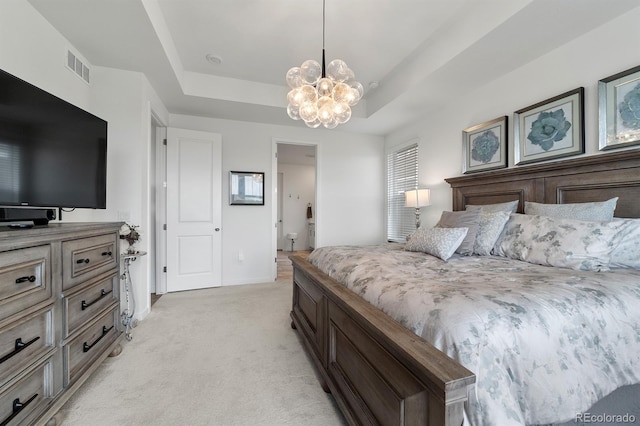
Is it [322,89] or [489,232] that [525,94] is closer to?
[489,232]

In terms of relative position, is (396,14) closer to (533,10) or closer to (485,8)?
(485,8)

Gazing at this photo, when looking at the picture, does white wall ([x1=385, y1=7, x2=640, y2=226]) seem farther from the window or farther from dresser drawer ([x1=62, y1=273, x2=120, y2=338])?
dresser drawer ([x1=62, y1=273, x2=120, y2=338])

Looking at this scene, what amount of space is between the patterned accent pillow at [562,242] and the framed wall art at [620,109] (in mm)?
793

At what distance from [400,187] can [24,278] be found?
174 inches

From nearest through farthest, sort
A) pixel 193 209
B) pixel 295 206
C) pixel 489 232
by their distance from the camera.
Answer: pixel 489 232, pixel 193 209, pixel 295 206

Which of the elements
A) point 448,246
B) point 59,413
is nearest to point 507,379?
point 448,246

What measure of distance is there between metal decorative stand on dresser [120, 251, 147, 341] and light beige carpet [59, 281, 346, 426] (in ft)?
0.31

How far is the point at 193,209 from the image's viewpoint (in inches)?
150

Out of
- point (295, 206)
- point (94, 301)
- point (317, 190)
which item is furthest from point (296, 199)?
point (94, 301)

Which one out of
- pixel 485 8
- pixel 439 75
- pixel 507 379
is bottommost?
pixel 507 379

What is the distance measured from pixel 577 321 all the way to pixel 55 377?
2391 millimetres

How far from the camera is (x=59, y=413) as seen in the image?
4.74 feet

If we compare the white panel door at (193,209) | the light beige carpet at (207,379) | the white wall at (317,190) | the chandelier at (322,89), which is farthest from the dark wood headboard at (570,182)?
the white panel door at (193,209)

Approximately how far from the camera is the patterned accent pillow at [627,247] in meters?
1.60
